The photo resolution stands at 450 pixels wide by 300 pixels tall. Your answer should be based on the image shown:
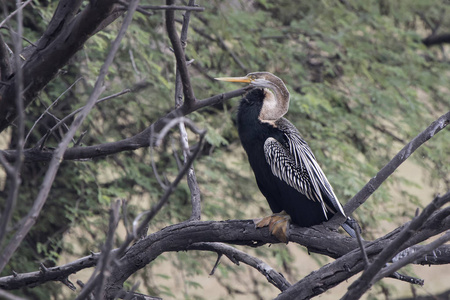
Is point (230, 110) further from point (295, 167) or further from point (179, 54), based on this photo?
point (179, 54)

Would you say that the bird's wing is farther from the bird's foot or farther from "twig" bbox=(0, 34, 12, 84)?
"twig" bbox=(0, 34, 12, 84)

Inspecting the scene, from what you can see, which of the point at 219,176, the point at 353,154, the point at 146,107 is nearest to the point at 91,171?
the point at 146,107

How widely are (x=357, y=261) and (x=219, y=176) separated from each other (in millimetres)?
3020

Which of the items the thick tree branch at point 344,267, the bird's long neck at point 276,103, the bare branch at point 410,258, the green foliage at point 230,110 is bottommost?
the bare branch at point 410,258

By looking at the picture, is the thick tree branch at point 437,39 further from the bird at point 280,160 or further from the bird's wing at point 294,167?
the bird's wing at point 294,167

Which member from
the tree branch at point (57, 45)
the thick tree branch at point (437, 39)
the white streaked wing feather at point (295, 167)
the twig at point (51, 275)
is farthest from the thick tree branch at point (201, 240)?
the thick tree branch at point (437, 39)

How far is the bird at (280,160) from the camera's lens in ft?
10.1

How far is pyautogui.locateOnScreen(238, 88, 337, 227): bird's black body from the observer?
121 inches

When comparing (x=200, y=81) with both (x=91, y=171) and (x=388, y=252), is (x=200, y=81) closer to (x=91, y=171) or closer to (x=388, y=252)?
(x=91, y=171)

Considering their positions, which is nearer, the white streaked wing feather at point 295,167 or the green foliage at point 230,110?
the white streaked wing feather at point 295,167

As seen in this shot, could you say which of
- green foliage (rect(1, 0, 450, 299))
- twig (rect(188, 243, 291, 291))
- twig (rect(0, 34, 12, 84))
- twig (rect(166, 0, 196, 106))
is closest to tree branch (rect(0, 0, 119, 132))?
twig (rect(0, 34, 12, 84))

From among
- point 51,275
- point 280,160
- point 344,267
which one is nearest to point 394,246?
point 344,267

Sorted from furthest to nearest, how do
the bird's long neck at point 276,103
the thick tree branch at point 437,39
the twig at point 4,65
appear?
the thick tree branch at point 437,39 < the bird's long neck at point 276,103 < the twig at point 4,65

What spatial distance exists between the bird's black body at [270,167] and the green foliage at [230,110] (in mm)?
1249
